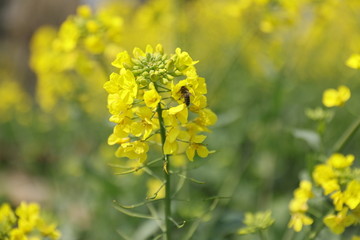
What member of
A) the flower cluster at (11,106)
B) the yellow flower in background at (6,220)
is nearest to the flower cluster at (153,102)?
the yellow flower in background at (6,220)

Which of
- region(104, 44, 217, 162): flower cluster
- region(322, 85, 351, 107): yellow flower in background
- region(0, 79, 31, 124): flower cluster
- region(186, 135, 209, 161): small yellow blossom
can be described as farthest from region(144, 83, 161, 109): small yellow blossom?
region(0, 79, 31, 124): flower cluster

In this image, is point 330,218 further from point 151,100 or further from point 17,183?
point 17,183

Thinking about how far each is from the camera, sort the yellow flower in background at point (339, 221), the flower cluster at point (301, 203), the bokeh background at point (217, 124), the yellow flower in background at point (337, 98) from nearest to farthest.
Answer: the yellow flower in background at point (339, 221)
the flower cluster at point (301, 203)
the yellow flower in background at point (337, 98)
the bokeh background at point (217, 124)

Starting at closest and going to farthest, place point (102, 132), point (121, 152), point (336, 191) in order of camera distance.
A: point (121, 152) → point (336, 191) → point (102, 132)

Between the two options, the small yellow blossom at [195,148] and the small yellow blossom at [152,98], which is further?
the small yellow blossom at [195,148]

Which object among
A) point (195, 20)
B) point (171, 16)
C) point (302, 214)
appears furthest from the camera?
point (195, 20)

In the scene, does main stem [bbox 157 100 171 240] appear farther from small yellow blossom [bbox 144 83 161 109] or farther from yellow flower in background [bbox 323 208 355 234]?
yellow flower in background [bbox 323 208 355 234]

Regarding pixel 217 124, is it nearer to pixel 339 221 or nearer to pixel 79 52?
pixel 79 52

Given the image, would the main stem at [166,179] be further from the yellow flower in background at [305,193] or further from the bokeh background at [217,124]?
the yellow flower in background at [305,193]

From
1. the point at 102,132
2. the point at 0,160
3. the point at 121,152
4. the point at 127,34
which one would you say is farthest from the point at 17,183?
the point at 121,152
